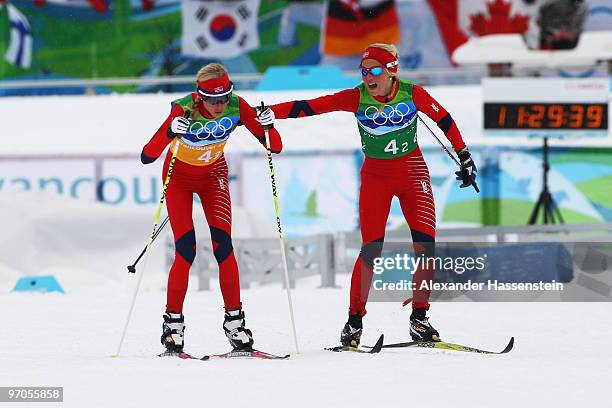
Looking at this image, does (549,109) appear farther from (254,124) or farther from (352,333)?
(254,124)

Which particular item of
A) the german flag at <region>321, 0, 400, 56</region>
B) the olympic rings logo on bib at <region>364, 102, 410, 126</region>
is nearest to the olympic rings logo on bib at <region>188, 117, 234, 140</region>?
the olympic rings logo on bib at <region>364, 102, 410, 126</region>

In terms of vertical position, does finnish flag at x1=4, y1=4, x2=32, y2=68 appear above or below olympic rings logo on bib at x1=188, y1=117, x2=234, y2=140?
above

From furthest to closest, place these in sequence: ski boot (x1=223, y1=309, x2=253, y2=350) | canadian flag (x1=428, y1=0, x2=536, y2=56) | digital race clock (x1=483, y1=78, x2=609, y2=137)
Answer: canadian flag (x1=428, y1=0, x2=536, y2=56), digital race clock (x1=483, y1=78, x2=609, y2=137), ski boot (x1=223, y1=309, x2=253, y2=350)

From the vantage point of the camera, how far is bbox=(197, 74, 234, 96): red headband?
24.4 ft

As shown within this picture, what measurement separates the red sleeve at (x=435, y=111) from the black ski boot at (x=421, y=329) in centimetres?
113

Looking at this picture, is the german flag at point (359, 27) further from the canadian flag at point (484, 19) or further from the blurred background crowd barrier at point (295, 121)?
the canadian flag at point (484, 19)

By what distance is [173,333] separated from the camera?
24.9ft

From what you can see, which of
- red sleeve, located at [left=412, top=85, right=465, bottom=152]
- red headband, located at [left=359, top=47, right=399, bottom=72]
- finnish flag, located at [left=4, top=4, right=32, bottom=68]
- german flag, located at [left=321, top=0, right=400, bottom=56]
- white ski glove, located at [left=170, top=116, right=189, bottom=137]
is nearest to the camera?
white ski glove, located at [left=170, top=116, right=189, bottom=137]

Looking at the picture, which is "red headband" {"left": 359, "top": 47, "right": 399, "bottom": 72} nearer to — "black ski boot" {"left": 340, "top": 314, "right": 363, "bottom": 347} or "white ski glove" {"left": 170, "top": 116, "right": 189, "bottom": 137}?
"white ski glove" {"left": 170, "top": 116, "right": 189, "bottom": 137}

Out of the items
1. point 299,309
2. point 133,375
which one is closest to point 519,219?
point 299,309

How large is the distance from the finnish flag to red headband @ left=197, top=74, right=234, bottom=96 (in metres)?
24.3

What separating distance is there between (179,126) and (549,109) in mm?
11289

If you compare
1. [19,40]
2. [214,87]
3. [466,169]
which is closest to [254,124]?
[214,87]

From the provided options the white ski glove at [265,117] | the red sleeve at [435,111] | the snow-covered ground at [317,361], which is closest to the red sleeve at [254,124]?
Result: the white ski glove at [265,117]
